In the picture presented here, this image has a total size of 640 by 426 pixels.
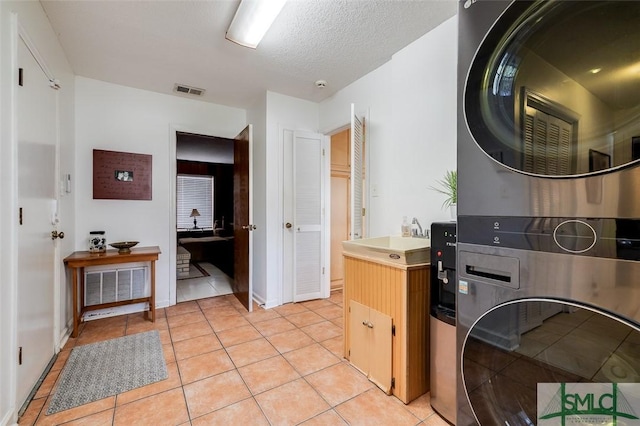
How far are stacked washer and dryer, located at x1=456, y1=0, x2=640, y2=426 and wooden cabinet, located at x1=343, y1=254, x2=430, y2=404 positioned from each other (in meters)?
0.61

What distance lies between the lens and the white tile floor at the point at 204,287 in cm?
372

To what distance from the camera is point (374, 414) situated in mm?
1549

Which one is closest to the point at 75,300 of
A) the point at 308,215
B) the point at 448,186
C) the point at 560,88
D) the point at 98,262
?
the point at 98,262

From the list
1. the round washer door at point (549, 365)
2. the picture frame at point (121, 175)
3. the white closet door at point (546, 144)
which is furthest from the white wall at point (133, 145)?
the white closet door at point (546, 144)

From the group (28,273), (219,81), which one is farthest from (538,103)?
(219,81)

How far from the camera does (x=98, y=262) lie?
8.44ft

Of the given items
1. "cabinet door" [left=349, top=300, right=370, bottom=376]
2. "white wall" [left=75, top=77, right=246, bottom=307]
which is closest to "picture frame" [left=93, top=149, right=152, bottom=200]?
"white wall" [left=75, top=77, right=246, bottom=307]

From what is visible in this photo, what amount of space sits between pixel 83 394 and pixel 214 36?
2638mm

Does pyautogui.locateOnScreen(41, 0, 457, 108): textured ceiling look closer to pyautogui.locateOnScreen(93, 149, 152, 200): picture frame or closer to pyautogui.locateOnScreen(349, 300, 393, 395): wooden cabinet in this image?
pyautogui.locateOnScreen(93, 149, 152, 200): picture frame

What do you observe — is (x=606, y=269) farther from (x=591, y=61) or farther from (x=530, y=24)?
(x=530, y=24)

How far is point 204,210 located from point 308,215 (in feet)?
13.3

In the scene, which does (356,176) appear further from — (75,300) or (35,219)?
(75,300)

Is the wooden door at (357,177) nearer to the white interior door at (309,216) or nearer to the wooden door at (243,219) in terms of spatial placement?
the white interior door at (309,216)

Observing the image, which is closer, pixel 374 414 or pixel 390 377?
pixel 374 414
